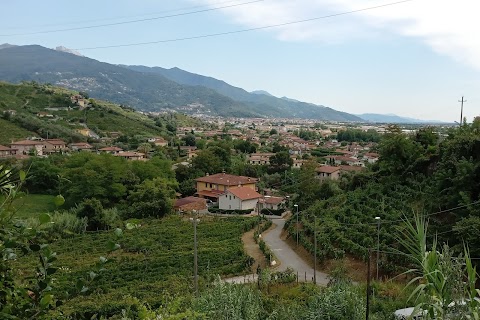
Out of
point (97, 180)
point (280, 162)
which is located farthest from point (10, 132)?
point (280, 162)

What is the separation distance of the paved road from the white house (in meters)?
8.05

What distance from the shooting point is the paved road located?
18812 millimetres

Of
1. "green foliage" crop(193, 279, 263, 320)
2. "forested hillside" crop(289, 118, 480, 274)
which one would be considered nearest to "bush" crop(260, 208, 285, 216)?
"forested hillside" crop(289, 118, 480, 274)

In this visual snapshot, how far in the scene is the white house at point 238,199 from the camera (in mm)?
38000

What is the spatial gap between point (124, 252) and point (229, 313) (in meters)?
22.3

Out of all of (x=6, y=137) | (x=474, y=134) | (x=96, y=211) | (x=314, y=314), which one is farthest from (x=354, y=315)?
(x=6, y=137)

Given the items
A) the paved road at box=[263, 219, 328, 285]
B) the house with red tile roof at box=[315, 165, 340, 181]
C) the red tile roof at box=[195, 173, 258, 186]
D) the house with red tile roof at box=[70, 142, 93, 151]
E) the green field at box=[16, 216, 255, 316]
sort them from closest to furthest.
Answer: the green field at box=[16, 216, 255, 316] < the paved road at box=[263, 219, 328, 285] < the red tile roof at box=[195, 173, 258, 186] < the house with red tile roof at box=[315, 165, 340, 181] < the house with red tile roof at box=[70, 142, 93, 151]

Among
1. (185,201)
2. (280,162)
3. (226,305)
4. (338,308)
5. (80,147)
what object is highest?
(226,305)

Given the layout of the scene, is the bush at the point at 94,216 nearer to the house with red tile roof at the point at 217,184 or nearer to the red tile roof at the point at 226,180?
the house with red tile roof at the point at 217,184

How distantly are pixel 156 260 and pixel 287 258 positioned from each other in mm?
7539

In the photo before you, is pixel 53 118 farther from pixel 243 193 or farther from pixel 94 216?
pixel 243 193

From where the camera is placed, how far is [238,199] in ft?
124

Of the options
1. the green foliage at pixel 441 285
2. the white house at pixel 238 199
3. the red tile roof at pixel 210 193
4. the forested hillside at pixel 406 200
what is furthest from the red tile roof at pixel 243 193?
the green foliage at pixel 441 285

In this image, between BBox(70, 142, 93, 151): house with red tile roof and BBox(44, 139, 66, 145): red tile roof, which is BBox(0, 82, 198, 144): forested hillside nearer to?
BBox(70, 142, 93, 151): house with red tile roof
